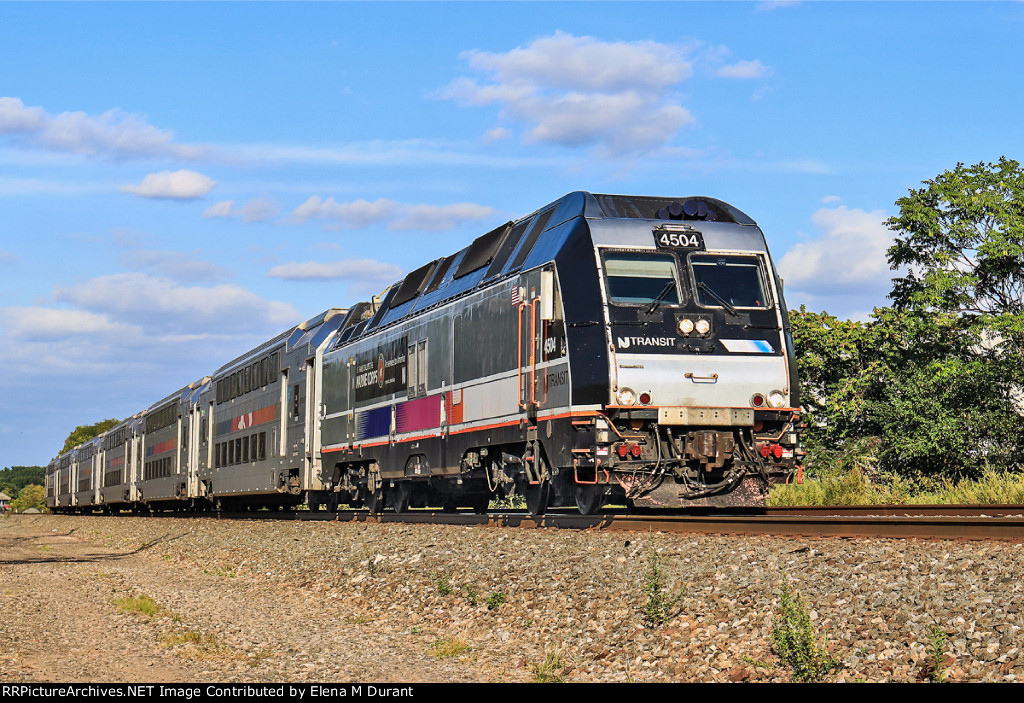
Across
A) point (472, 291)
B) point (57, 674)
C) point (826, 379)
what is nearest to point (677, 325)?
point (472, 291)

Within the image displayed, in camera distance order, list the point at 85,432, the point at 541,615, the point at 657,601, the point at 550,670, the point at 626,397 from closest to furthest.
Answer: the point at 550,670 → the point at 657,601 → the point at 541,615 → the point at 626,397 → the point at 85,432

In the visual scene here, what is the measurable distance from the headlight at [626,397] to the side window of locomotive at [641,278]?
115 centimetres

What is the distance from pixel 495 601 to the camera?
34.8 feet

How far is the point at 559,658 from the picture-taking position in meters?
8.39

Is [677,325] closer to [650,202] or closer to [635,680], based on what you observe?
[650,202]

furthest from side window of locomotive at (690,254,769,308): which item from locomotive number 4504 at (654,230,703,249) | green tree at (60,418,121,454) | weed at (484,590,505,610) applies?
green tree at (60,418,121,454)

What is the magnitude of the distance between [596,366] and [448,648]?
15.3ft

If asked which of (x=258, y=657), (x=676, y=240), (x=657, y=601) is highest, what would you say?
(x=676, y=240)

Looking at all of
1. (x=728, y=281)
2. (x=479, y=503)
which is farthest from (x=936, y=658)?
(x=479, y=503)

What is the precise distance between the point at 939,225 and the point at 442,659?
70.6ft

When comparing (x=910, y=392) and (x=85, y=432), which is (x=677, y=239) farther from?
(x=85, y=432)

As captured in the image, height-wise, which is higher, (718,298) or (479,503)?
(718,298)

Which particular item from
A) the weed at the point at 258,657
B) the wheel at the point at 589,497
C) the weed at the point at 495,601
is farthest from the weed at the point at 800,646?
the wheel at the point at 589,497

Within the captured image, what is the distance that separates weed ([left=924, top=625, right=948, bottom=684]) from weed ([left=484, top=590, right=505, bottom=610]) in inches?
189
